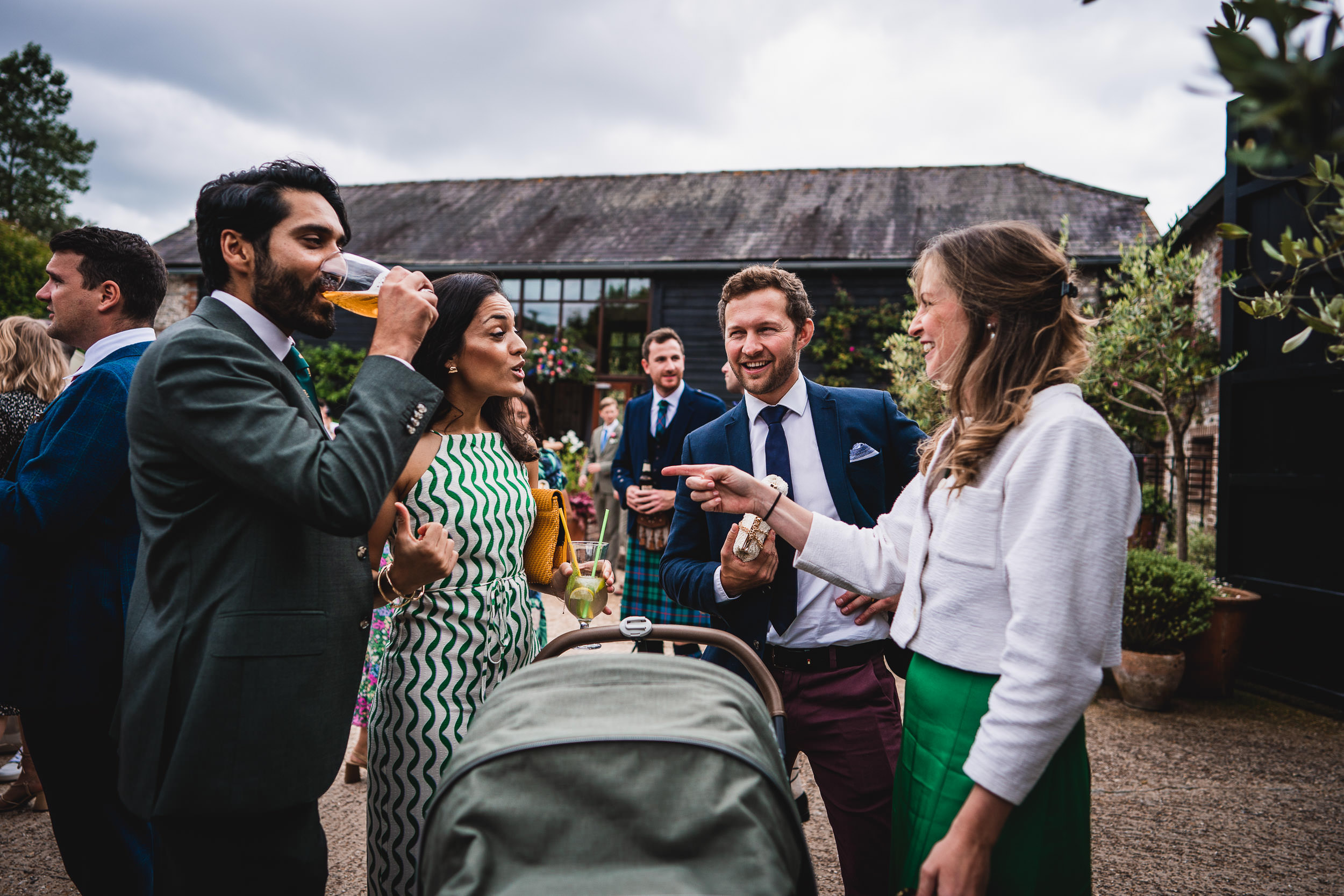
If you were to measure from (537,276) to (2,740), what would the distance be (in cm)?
1290

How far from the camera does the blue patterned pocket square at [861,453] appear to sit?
2.36m

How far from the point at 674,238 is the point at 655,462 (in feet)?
36.5

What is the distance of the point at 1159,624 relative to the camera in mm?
5082

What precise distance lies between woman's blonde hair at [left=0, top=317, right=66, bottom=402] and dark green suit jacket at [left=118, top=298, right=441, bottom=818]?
237cm

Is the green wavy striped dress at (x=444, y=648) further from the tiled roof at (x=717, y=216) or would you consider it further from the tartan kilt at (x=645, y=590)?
the tiled roof at (x=717, y=216)

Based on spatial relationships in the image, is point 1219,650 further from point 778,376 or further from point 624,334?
point 624,334

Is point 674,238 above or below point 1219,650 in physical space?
above

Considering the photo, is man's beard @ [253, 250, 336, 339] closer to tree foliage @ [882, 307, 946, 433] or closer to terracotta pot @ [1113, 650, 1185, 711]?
terracotta pot @ [1113, 650, 1185, 711]

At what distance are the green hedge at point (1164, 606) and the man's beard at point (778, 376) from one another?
3.84 meters

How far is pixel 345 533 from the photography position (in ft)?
4.81

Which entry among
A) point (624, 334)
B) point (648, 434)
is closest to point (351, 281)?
point (648, 434)

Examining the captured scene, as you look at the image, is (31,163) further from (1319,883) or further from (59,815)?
(1319,883)

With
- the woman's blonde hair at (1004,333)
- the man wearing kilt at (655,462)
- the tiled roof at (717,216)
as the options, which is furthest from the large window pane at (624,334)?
the woman's blonde hair at (1004,333)

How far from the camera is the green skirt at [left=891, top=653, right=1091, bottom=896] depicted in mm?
1351
